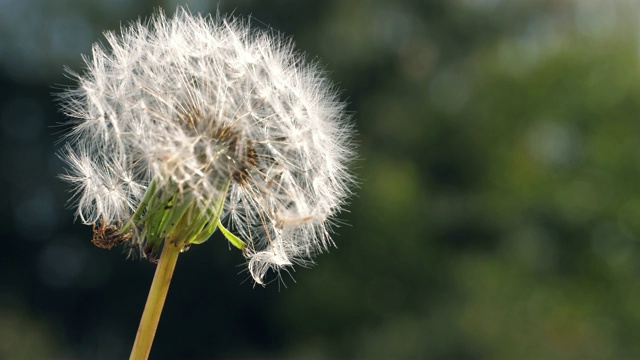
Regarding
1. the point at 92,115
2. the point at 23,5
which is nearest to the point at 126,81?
the point at 92,115

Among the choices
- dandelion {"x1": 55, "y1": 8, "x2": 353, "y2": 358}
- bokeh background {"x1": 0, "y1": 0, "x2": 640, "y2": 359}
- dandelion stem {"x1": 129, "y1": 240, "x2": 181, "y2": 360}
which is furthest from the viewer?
bokeh background {"x1": 0, "y1": 0, "x2": 640, "y2": 359}

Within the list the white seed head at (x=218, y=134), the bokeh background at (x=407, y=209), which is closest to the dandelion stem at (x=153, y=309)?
the white seed head at (x=218, y=134)

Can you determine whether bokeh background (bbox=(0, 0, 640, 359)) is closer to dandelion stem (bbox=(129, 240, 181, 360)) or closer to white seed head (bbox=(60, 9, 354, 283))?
white seed head (bbox=(60, 9, 354, 283))

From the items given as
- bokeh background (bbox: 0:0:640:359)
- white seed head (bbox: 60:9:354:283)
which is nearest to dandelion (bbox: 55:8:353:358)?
white seed head (bbox: 60:9:354:283)

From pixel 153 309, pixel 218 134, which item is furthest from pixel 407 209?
pixel 153 309

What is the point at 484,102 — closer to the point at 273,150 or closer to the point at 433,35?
the point at 433,35
